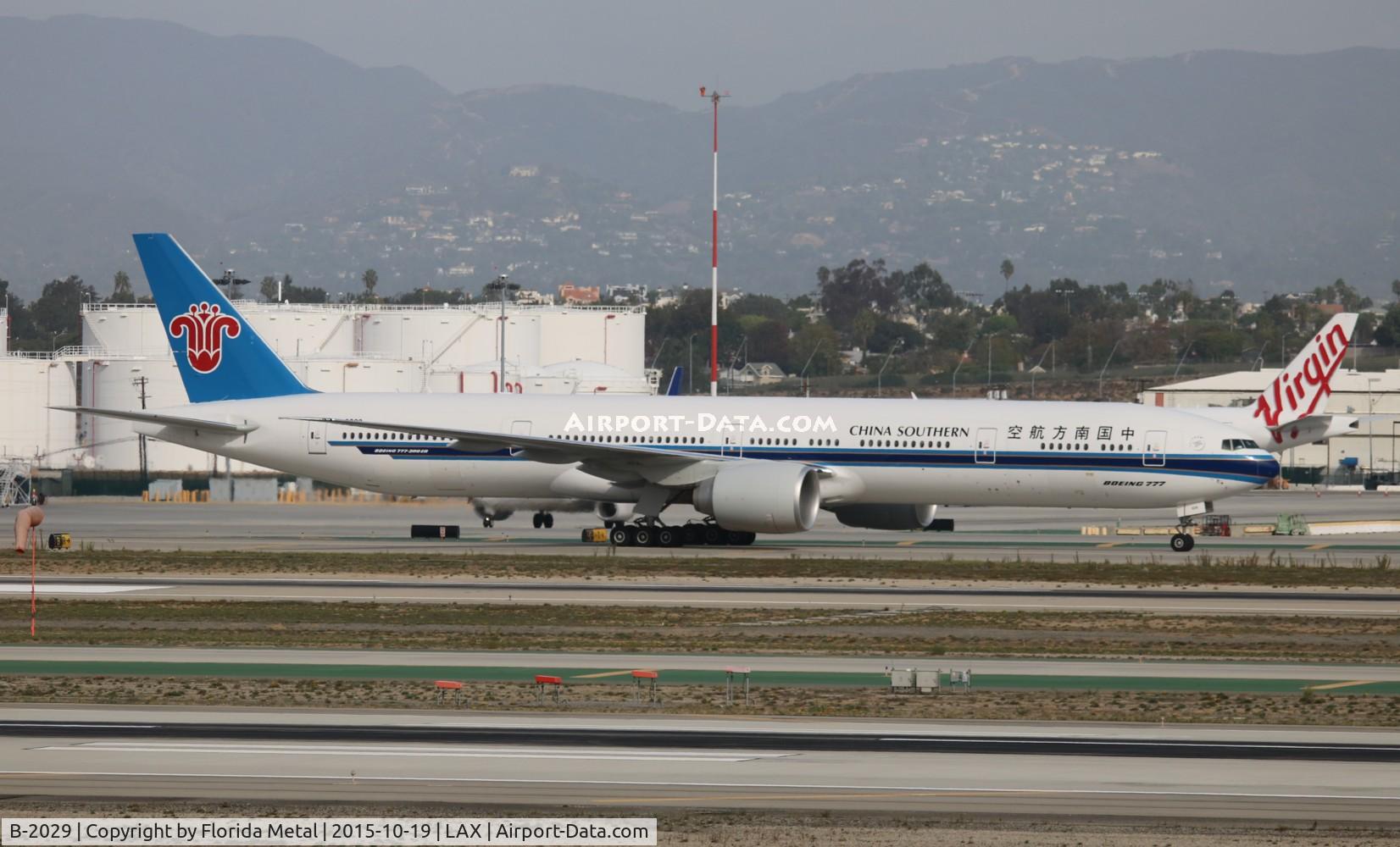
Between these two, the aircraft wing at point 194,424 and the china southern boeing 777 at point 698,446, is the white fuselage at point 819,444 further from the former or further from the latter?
the aircraft wing at point 194,424

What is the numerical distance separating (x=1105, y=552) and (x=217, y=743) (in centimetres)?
2901

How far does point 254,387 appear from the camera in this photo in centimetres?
4412

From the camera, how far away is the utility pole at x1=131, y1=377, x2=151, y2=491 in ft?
265

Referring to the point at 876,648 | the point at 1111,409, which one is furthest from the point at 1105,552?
the point at 876,648

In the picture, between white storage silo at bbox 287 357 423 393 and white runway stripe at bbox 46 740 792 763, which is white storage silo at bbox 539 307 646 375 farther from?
white runway stripe at bbox 46 740 792 763

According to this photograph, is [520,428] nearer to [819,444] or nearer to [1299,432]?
[819,444]

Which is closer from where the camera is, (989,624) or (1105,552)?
(989,624)

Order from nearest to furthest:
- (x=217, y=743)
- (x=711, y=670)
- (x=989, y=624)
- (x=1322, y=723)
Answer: (x=217, y=743)
(x=1322, y=723)
(x=711, y=670)
(x=989, y=624)

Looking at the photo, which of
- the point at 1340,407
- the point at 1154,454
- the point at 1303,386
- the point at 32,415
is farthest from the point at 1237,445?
the point at 32,415

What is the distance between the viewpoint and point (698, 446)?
4150cm

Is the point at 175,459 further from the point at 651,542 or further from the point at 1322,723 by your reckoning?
the point at 1322,723

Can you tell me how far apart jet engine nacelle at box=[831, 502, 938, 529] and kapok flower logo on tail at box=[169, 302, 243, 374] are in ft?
52.3

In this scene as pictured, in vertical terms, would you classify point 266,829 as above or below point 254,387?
below

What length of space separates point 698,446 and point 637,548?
9.30 feet
